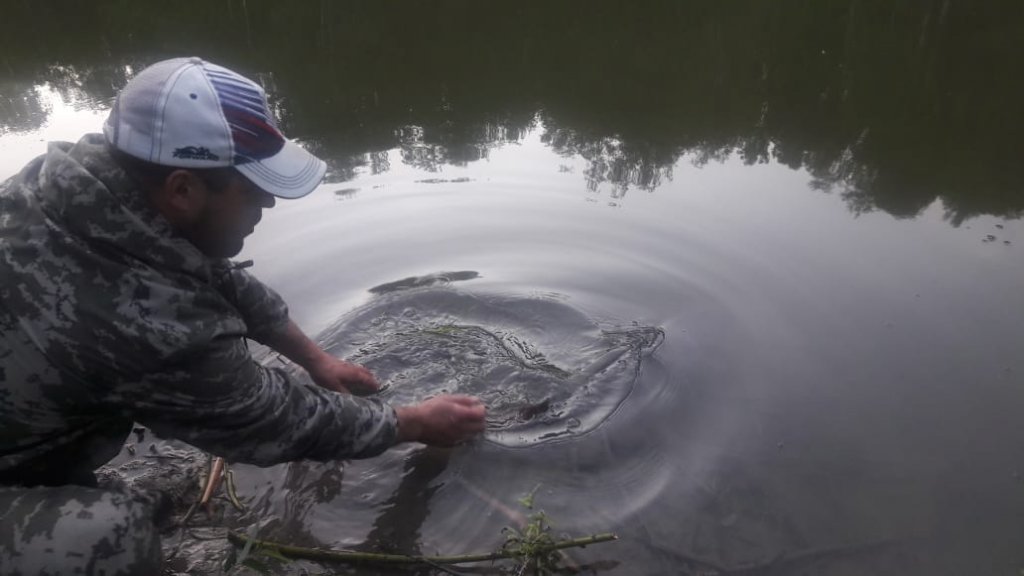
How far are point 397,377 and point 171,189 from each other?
1.83 meters

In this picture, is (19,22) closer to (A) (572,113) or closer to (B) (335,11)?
(B) (335,11)

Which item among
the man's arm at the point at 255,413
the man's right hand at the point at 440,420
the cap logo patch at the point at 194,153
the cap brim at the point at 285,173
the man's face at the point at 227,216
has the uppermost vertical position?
the cap logo patch at the point at 194,153

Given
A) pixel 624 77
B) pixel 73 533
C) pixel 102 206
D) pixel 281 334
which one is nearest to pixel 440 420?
pixel 281 334

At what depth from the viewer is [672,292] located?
4.28m

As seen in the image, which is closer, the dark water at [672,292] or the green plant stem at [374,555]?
the green plant stem at [374,555]

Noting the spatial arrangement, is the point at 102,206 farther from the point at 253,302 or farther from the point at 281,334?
the point at 281,334

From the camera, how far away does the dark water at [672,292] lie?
2664mm

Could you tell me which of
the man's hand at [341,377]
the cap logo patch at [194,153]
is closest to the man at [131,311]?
the cap logo patch at [194,153]

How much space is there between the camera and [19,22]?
39.0ft

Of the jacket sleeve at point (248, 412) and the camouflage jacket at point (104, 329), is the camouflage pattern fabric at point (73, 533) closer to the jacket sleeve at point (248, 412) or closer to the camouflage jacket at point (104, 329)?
the camouflage jacket at point (104, 329)

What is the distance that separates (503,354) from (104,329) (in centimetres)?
215

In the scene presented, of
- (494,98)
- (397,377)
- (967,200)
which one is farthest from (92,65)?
(967,200)

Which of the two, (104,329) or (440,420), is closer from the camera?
(104,329)

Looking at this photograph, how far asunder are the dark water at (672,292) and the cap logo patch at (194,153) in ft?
4.79
